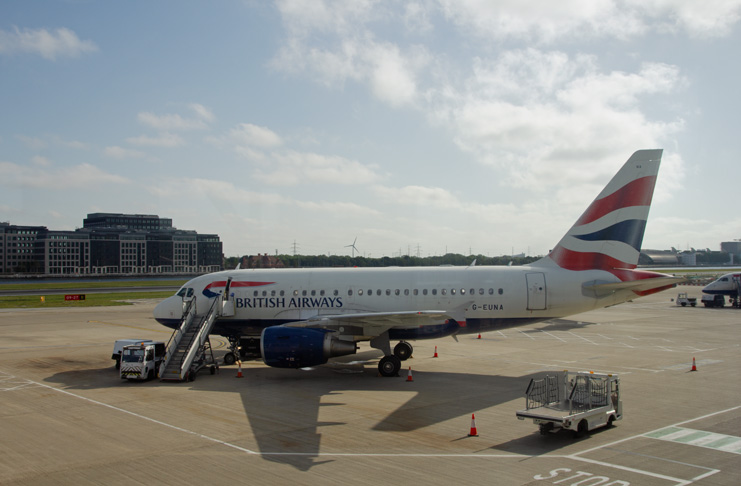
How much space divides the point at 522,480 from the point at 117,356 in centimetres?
2255

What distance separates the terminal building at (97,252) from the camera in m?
186

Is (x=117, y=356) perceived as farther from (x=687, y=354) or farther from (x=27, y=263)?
(x=27, y=263)

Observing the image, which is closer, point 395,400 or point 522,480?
point 522,480

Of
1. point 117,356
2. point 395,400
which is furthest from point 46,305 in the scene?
point 395,400

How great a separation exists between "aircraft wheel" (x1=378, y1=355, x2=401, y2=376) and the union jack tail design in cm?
924

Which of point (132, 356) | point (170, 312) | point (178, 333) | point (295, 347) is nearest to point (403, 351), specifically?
point (295, 347)

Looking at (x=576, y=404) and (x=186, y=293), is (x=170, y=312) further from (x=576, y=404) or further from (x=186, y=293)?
(x=576, y=404)

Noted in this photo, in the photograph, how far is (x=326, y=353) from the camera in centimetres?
2431

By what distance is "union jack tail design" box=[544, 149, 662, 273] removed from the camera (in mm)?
26031

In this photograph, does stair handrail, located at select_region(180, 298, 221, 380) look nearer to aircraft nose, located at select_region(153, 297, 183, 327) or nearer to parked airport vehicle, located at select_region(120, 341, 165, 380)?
parked airport vehicle, located at select_region(120, 341, 165, 380)

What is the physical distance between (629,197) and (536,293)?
6.20 meters

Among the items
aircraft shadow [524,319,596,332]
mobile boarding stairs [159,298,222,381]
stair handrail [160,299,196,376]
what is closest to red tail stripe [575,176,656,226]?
aircraft shadow [524,319,596,332]

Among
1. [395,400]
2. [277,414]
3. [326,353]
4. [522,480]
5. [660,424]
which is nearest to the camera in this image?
[522,480]

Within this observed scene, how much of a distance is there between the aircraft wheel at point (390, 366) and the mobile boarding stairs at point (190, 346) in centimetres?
807
